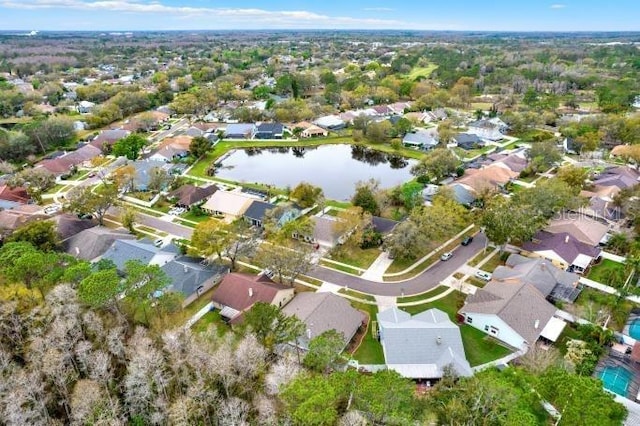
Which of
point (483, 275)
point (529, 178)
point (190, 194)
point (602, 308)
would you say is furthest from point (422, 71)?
point (602, 308)

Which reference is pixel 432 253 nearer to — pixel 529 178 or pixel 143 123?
pixel 529 178

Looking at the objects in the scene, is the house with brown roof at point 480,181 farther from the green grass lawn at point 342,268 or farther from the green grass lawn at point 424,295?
the green grass lawn at point 342,268

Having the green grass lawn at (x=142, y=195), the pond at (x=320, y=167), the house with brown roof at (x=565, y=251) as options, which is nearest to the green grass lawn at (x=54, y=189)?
the green grass lawn at (x=142, y=195)

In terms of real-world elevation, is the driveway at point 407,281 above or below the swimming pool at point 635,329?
below

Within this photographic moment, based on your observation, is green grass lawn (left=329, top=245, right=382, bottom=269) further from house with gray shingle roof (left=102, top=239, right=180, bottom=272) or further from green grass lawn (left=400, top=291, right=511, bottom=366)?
house with gray shingle roof (left=102, top=239, right=180, bottom=272)

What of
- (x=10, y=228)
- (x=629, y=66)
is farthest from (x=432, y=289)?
(x=629, y=66)

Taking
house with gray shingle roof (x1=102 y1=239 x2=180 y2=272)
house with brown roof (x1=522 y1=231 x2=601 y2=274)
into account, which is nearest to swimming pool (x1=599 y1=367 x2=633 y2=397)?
house with brown roof (x1=522 y1=231 x2=601 y2=274)
